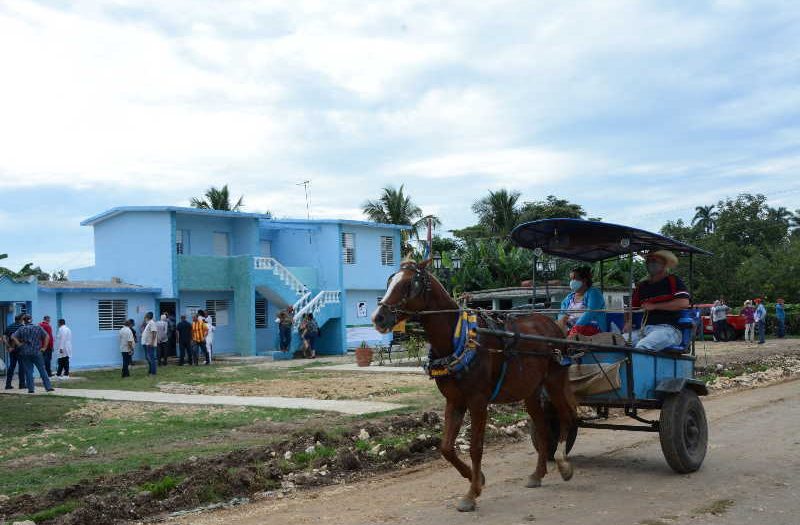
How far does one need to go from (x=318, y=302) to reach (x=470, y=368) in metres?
29.2

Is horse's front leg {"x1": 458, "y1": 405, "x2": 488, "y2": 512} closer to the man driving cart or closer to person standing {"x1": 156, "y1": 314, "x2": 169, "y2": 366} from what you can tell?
the man driving cart

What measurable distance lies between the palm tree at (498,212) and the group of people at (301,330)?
2514 centimetres

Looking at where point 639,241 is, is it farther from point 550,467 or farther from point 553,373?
point 550,467

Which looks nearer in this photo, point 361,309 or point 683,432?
point 683,432

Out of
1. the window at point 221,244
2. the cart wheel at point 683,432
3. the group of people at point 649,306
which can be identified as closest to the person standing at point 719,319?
the window at point 221,244

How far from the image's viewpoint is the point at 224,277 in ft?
116

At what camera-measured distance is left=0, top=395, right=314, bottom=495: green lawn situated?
31.3 ft

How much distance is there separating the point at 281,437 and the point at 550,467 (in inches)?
163

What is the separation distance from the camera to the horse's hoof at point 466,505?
7125 millimetres

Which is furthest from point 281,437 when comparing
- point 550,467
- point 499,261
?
point 499,261

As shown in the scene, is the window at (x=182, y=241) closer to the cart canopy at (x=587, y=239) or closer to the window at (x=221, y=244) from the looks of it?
the window at (x=221, y=244)

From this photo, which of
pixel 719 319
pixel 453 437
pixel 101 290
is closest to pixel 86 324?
pixel 101 290

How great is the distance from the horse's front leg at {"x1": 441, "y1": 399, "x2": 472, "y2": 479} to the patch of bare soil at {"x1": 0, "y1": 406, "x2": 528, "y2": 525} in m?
2.06

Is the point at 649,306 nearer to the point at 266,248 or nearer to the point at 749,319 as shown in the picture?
the point at 749,319
